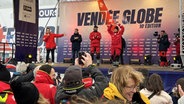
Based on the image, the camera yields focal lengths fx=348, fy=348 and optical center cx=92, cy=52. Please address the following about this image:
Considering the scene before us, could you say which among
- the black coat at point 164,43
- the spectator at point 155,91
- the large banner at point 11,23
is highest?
the large banner at point 11,23

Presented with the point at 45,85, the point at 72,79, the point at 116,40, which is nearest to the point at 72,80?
the point at 72,79

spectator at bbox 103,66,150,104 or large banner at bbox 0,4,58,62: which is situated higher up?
large banner at bbox 0,4,58,62

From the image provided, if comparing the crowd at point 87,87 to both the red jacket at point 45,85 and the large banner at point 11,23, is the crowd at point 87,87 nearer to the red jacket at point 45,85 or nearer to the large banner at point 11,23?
the red jacket at point 45,85

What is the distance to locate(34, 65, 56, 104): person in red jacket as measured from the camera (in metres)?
3.48

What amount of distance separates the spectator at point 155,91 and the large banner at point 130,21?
1104cm

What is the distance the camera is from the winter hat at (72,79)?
9.12ft

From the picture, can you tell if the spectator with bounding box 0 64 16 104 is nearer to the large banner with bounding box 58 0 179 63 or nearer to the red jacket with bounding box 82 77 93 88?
the red jacket with bounding box 82 77 93 88

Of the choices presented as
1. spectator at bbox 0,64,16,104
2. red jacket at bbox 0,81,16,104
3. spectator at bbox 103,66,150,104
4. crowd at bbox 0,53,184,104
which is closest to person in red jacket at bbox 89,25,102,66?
crowd at bbox 0,53,184,104

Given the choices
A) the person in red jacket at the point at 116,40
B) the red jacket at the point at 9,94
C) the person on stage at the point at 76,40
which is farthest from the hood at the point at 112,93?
the person on stage at the point at 76,40

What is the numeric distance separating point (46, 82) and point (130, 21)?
12.2 meters

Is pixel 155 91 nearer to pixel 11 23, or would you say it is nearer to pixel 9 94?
pixel 9 94

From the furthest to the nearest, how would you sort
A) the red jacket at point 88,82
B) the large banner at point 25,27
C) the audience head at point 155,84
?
the large banner at point 25,27, the audience head at point 155,84, the red jacket at point 88,82

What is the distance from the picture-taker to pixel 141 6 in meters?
15.3

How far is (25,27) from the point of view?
12.3 meters
